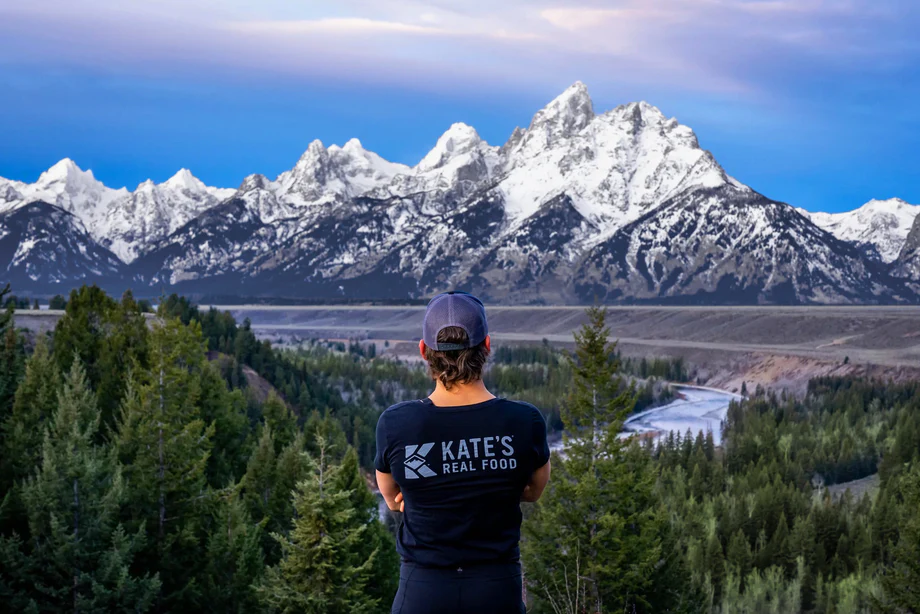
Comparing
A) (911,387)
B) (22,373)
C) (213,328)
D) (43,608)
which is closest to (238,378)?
(213,328)

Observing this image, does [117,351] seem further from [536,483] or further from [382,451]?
[536,483]

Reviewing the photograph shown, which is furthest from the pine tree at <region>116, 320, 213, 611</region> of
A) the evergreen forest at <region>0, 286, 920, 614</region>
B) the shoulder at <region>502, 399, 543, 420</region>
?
the shoulder at <region>502, 399, 543, 420</region>

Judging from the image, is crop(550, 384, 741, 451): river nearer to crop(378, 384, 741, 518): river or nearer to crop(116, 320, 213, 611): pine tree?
crop(378, 384, 741, 518): river

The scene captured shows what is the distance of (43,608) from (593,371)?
17.5 m

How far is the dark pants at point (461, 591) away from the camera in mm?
4715

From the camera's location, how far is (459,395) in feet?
16.0

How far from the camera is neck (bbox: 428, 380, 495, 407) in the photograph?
16.0 feet

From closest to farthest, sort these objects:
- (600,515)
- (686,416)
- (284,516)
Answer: (600,515) → (284,516) → (686,416)

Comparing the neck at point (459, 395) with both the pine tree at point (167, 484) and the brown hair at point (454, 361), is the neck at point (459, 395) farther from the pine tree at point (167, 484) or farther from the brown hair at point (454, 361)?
the pine tree at point (167, 484)

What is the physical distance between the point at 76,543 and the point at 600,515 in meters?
14.9

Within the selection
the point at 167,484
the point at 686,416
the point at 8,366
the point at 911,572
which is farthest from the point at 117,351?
the point at 686,416

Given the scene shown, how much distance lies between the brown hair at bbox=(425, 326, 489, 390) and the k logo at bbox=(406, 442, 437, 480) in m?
0.37

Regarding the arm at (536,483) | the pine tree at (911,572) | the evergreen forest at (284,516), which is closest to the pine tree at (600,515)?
the evergreen forest at (284,516)

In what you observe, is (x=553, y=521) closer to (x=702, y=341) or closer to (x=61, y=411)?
(x=61, y=411)
